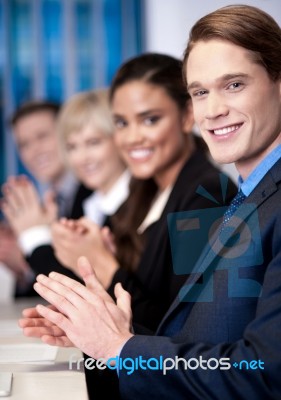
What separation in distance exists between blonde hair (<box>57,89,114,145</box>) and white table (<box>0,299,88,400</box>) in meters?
1.22

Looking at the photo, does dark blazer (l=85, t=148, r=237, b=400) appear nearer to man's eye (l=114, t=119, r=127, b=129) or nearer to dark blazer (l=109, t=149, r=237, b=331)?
dark blazer (l=109, t=149, r=237, b=331)

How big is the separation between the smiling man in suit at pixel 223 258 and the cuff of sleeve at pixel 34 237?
91cm

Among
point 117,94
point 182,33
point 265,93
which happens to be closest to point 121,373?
point 265,93

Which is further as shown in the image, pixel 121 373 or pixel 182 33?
pixel 182 33

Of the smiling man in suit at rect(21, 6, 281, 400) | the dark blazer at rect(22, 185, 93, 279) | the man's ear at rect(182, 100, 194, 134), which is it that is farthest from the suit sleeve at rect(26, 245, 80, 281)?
the smiling man in suit at rect(21, 6, 281, 400)

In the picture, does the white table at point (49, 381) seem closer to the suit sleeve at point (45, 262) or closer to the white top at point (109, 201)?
the suit sleeve at point (45, 262)

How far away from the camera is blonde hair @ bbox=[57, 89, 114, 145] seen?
2213 mm

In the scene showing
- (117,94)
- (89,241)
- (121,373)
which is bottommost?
(89,241)

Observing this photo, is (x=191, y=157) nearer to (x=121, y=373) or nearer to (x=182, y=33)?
(x=182, y=33)

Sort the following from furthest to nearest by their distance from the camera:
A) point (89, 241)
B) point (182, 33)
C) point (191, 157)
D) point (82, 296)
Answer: point (89, 241), point (191, 157), point (182, 33), point (82, 296)

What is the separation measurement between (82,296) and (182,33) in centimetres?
53

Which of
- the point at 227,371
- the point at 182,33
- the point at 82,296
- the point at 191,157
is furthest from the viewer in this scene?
the point at 191,157

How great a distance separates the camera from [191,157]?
144 cm

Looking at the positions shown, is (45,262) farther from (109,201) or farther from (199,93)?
(199,93)
